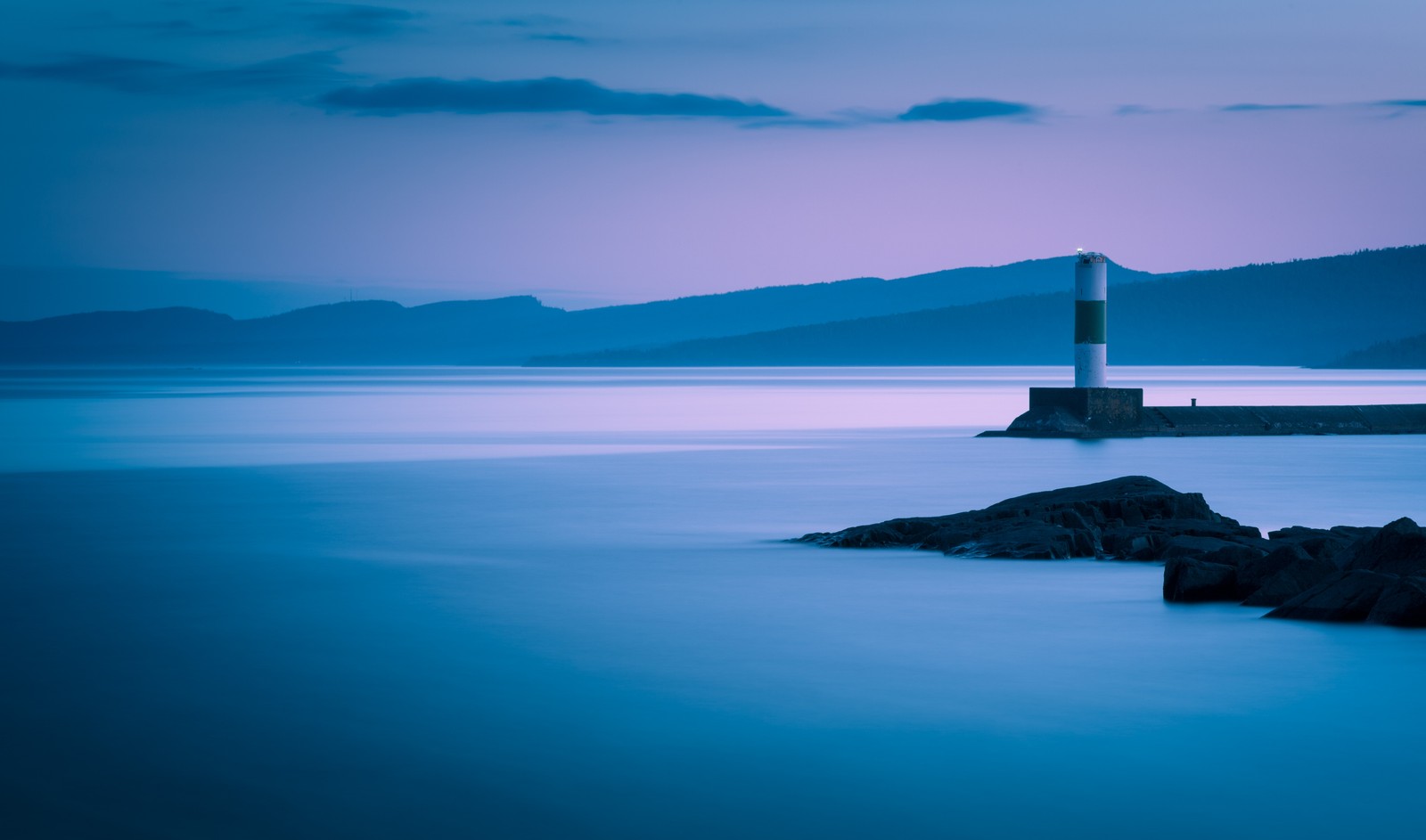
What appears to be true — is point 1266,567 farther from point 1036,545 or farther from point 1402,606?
point 1036,545

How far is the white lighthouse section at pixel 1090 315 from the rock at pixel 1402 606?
1556 cm

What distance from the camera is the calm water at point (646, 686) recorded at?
4453 millimetres

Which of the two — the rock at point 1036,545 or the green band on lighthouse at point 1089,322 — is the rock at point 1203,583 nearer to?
the rock at point 1036,545

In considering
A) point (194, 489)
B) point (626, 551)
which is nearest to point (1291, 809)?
point (626, 551)

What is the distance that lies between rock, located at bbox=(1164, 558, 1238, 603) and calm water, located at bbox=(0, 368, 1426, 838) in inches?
8.1

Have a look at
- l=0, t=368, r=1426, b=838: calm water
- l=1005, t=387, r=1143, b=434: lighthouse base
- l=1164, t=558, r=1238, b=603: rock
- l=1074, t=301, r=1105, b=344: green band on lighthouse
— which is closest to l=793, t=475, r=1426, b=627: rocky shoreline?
l=1164, t=558, r=1238, b=603: rock

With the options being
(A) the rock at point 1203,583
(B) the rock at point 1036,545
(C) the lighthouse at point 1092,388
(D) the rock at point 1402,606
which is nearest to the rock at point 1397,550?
(D) the rock at point 1402,606

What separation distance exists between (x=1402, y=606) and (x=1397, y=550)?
766 millimetres

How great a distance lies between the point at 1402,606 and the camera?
704 cm

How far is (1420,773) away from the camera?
477 cm

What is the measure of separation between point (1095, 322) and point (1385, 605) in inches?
632

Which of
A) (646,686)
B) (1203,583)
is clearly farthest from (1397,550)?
(646,686)

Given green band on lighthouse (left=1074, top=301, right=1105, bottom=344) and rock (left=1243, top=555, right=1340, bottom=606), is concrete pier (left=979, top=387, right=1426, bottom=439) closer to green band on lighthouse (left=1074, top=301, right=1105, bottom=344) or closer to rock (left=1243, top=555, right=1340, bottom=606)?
green band on lighthouse (left=1074, top=301, right=1105, bottom=344)

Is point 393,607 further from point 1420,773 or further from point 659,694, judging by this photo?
point 1420,773
